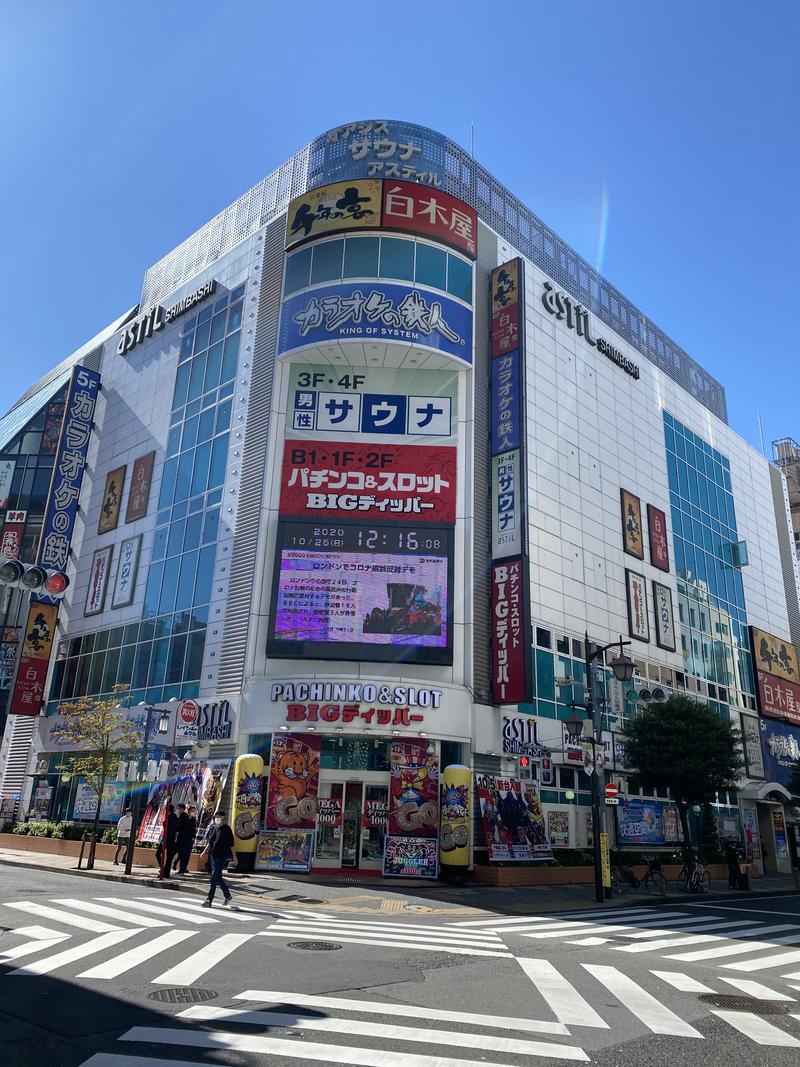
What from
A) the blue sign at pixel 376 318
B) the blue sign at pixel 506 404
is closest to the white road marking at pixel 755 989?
the blue sign at pixel 506 404

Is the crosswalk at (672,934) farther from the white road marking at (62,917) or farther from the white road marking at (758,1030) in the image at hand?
the white road marking at (62,917)

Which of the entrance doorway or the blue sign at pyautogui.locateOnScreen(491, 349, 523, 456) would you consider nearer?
the entrance doorway

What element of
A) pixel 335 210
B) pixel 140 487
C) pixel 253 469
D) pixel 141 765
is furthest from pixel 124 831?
pixel 335 210

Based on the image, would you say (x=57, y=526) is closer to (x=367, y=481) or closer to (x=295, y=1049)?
(x=367, y=481)

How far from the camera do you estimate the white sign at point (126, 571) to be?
38.5 m

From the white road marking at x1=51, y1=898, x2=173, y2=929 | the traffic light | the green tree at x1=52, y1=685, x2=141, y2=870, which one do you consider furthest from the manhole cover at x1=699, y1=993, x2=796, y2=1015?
the green tree at x1=52, y1=685, x2=141, y2=870

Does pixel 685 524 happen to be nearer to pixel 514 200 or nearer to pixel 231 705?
pixel 514 200

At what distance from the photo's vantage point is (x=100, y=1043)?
6918mm

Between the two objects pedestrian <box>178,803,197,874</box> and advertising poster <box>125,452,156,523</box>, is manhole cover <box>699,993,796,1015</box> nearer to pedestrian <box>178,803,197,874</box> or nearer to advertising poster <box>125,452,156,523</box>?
pedestrian <box>178,803,197,874</box>

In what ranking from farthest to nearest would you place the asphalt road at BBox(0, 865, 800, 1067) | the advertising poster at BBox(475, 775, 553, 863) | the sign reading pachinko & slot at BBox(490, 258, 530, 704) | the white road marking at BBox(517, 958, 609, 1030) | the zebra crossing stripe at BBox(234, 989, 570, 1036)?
the sign reading pachinko & slot at BBox(490, 258, 530, 704) < the advertising poster at BBox(475, 775, 553, 863) < the white road marking at BBox(517, 958, 609, 1030) < the zebra crossing stripe at BBox(234, 989, 570, 1036) < the asphalt road at BBox(0, 865, 800, 1067)

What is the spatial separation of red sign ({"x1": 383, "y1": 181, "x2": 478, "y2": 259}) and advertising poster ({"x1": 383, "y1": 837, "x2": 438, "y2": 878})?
2477 cm

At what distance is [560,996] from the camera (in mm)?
9672

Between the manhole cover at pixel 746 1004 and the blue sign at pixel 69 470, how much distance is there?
1529 inches

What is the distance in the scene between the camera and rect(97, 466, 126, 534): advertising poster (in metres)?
42.0
